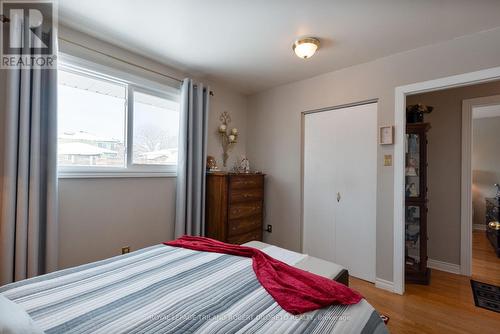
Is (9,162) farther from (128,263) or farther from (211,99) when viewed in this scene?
(211,99)

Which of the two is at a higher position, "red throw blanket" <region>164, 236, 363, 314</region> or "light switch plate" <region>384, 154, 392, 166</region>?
"light switch plate" <region>384, 154, 392, 166</region>

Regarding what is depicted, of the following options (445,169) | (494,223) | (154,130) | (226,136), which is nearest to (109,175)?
(154,130)

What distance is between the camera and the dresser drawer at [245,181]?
293 centimetres

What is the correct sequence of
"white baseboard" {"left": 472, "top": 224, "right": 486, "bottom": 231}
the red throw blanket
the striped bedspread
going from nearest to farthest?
the striped bedspread → the red throw blanket → "white baseboard" {"left": 472, "top": 224, "right": 486, "bottom": 231}

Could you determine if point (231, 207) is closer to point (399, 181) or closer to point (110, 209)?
point (110, 209)

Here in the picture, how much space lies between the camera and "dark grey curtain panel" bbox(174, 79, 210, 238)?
275 cm

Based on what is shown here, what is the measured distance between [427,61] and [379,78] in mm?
422

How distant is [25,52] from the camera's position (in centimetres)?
178

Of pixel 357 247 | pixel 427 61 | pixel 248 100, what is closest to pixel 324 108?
pixel 427 61

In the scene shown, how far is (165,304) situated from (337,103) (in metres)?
2.71

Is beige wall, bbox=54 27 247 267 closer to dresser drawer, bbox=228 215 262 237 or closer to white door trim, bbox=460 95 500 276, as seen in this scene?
dresser drawer, bbox=228 215 262 237

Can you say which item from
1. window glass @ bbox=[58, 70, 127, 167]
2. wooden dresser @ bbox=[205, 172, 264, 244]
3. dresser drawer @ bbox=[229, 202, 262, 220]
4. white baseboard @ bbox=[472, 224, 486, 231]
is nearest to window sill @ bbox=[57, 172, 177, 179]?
window glass @ bbox=[58, 70, 127, 167]

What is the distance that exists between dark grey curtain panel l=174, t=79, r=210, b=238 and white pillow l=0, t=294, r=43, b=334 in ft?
6.27

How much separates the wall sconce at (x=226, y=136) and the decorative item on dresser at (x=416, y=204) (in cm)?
222
